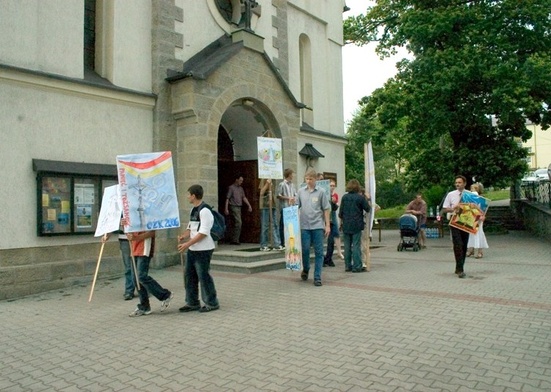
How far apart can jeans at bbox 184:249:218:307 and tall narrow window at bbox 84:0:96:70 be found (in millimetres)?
5811

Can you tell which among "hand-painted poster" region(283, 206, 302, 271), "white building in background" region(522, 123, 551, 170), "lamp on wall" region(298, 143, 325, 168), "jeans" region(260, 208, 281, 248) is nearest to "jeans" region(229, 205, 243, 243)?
"jeans" region(260, 208, 281, 248)

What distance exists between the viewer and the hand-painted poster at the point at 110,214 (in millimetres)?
7445

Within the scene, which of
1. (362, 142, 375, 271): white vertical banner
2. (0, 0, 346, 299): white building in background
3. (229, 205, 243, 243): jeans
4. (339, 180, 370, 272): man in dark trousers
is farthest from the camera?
(229, 205, 243, 243): jeans

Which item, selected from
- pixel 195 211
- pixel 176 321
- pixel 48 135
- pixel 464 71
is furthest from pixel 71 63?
pixel 464 71

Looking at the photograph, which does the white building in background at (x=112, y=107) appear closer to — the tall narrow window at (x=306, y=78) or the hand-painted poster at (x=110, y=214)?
the tall narrow window at (x=306, y=78)

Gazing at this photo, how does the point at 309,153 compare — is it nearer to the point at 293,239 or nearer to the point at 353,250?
the point at 353,250

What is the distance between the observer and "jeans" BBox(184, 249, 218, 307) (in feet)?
21.4

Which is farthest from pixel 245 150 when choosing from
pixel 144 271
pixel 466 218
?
pixel 144 271

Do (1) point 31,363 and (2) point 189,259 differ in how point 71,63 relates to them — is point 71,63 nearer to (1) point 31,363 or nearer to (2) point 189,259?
(2) point 189,259

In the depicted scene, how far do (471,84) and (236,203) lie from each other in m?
9.93

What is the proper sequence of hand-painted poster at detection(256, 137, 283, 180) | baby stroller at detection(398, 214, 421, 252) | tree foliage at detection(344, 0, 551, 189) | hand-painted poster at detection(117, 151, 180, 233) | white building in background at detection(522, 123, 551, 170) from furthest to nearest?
white building in background at detection(522, 123, 551, 170), tree foliage at detection(344, 0, 551, 189), baby stroller at detection(398, 214, 421, 252), hand-painted poster at detection(256, 137, 283, 180), hand-painted poster at detection(117, 151, 180, 233)

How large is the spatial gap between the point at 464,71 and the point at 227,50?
9.06 metres

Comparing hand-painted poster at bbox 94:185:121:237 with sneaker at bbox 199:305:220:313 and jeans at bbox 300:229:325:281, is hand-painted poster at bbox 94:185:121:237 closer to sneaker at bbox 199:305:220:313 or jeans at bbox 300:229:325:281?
sneaker at bbox 199:305:220:313

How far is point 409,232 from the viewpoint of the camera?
45.3 ft
